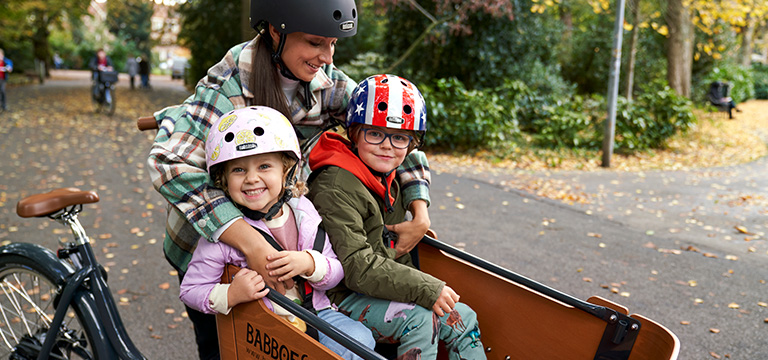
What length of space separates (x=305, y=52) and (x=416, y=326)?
108 centimetres

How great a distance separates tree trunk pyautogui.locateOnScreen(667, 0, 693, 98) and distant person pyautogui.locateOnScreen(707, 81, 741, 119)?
361 centimetres

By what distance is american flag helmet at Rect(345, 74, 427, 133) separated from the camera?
227 cm

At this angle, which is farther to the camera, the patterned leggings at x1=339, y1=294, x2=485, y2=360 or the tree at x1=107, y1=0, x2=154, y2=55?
the tree at x1=107, y1=0, x2=154, y2=55

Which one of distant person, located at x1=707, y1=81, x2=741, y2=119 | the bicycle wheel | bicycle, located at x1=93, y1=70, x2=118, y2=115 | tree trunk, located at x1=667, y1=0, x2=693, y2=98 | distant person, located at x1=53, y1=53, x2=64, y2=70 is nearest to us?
the bicycle wheel

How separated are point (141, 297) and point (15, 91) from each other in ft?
71.7

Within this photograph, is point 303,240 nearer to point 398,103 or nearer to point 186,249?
point 186,249

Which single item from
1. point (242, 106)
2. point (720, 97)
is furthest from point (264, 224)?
point (720, 97)

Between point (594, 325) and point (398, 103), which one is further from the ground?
point (398, 103)

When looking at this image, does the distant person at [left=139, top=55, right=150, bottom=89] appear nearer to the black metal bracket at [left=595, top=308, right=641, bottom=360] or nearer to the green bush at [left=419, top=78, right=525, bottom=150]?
the green bush at [left=419, top=78, right=525, bottom=150]

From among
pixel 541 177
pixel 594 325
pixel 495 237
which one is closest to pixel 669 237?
pixel 495 237

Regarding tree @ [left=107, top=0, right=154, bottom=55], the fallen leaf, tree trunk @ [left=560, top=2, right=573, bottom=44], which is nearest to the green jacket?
the fallen leaf

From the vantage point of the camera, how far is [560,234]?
20.1 ft

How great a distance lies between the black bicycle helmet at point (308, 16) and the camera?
2.05 metres

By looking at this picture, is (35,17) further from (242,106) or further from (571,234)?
(242,106)
